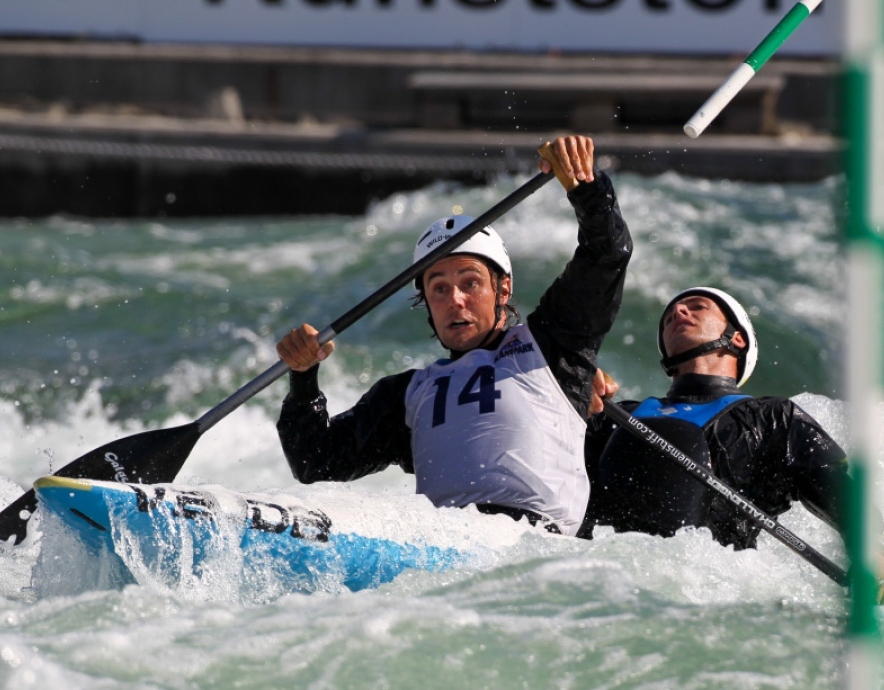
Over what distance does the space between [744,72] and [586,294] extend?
2.69 feet

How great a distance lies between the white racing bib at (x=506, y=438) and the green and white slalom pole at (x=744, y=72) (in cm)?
88

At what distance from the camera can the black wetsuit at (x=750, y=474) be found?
4574mm

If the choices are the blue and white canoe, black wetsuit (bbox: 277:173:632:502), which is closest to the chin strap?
black wetsuit (bbox: 277:173:632:502)

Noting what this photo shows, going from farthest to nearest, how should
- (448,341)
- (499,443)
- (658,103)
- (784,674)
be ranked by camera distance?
(658,103) → (448,341) → (499,443) → (784,674)

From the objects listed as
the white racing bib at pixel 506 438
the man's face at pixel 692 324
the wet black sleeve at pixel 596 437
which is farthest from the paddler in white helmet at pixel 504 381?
the man's face at pixel 692 324

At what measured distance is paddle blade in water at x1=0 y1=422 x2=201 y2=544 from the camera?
184 inches

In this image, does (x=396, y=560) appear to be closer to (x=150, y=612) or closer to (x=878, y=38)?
(x=150, y=612)

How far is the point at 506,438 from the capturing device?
14.0 ft

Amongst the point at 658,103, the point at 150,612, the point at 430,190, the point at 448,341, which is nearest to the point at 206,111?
the point at 430,190

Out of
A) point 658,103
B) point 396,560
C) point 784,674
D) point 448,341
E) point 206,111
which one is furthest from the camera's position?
point 206,111

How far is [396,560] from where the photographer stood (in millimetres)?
3938

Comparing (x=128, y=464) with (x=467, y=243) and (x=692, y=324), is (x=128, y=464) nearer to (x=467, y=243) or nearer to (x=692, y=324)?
(x=467, y=243)

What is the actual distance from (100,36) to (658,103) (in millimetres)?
5776

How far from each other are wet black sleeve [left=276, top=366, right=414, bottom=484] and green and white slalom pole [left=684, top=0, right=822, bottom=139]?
1397mm
